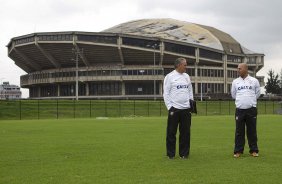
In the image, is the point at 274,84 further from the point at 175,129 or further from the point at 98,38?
the point at 175,129

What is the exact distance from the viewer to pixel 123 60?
111m

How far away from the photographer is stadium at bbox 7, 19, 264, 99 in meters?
105

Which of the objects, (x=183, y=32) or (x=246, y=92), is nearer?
(x=246, y=92)

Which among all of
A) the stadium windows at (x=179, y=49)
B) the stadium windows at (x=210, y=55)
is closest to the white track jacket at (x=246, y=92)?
the stadium windows at (x=179, y=49)

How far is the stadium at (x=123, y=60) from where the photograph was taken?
105438mm

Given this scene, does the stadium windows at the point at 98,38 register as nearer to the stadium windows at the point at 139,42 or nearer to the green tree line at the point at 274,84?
the stadium windows at the point at 139,42

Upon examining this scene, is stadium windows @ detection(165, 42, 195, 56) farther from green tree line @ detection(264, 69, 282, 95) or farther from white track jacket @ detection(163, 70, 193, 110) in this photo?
white track jacket @ detection(163, 70, 193, 110)

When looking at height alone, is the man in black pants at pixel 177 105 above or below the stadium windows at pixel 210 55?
below

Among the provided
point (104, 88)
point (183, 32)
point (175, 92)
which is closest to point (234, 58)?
point (183, 32)

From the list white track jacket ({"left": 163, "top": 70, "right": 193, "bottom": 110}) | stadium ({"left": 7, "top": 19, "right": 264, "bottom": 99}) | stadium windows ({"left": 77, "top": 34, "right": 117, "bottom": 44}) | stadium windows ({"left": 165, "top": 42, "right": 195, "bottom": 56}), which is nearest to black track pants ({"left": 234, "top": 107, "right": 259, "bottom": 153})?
white track jacket ({"left": 163, "top": 70, "right": 193, "bottom": 110})

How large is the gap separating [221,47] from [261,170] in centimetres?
11606

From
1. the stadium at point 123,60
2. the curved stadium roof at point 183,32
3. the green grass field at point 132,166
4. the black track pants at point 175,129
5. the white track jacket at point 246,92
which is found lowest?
the green grass field at point 132,166

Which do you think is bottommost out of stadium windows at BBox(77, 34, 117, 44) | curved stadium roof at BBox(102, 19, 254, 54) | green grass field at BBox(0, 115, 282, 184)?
green grass field at BBox(0, 115, 282, 184)

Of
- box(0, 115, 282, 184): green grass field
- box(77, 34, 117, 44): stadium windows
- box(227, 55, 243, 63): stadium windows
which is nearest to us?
box(0, 115, 282, 184): green grass field
